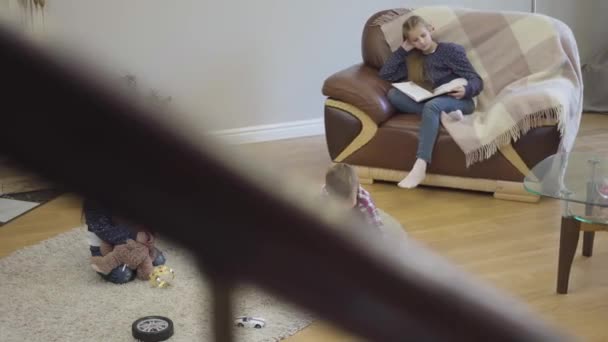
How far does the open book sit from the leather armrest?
→ 99mm

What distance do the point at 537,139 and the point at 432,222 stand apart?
2.23 feet

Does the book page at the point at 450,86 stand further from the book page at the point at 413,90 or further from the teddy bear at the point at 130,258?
the teddy bear at the point at 130,258

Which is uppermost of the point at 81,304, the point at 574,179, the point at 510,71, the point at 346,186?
the point at 510,71

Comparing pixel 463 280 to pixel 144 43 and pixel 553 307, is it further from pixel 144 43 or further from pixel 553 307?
pixel 144 43

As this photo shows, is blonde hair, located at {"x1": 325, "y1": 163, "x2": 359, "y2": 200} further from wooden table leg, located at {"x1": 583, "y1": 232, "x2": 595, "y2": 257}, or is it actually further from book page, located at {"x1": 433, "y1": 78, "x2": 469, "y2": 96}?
book page, located at {"x1": 433, "y1": 78, "x2": 469, "y2": 96}

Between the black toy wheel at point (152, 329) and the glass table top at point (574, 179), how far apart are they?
1.45 m

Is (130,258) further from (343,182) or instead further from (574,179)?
(574,179)

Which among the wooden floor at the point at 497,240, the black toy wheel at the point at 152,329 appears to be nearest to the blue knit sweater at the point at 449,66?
the wooden floor at the point at 497,240

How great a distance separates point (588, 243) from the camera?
10.7 feet

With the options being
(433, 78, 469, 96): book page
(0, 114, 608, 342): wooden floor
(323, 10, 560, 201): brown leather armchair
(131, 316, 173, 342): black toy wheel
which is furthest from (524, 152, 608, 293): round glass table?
(131, 316, 173, 342): black toy wheel

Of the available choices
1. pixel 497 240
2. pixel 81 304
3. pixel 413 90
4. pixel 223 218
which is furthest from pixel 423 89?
pixel 223 218

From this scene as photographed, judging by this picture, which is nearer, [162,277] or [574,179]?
[162,277]

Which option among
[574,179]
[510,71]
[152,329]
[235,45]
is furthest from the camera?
[235,45]

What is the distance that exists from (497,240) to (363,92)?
1.10 meters
